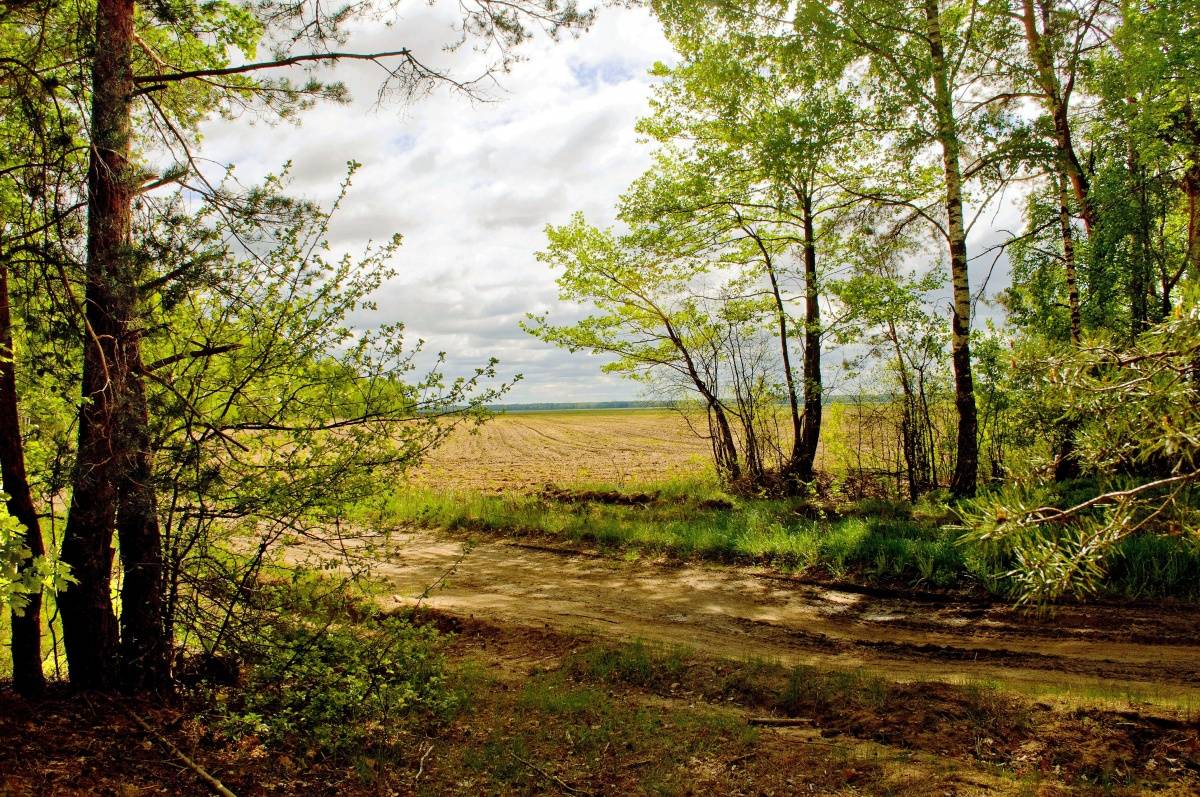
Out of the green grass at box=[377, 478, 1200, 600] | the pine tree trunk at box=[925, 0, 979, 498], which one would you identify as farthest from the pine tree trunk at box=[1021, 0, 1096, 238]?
the green grass at box=[377, 478, 1200, 600]

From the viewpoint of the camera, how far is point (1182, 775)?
12.6 ft

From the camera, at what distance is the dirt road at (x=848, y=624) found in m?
5.63

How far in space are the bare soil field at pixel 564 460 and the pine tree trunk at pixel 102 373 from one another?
7.03m

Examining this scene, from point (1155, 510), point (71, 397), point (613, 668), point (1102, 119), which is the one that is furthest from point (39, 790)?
point (1102, 119)

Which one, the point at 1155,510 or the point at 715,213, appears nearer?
the point at 1155,510

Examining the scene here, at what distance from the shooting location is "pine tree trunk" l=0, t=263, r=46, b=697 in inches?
159

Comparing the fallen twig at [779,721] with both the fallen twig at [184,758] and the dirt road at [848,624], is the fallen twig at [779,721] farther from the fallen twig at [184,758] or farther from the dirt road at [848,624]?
the fallen twig at [184,758]

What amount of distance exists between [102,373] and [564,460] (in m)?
22.6

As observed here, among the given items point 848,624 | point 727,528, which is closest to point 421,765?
point 848,624

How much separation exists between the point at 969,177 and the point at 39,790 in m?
13.0

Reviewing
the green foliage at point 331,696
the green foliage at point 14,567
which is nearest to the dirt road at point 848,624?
the green foliage at point 331,696

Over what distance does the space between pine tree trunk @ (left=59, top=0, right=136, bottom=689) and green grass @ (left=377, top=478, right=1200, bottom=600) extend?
6.19ft

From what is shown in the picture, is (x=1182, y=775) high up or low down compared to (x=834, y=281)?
down

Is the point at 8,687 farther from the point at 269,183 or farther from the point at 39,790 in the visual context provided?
the point at 269,183
